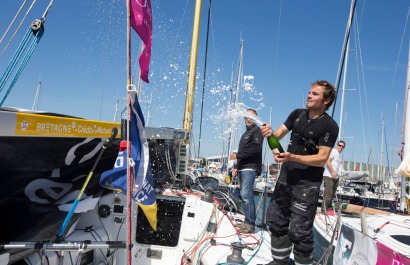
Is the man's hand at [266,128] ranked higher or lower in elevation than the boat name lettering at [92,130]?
higher

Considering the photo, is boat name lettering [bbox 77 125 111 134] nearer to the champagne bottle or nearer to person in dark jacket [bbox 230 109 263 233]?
the champagne bottle

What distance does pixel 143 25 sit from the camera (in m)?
2.48

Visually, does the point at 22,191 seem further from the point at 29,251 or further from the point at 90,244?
the point at 90,244

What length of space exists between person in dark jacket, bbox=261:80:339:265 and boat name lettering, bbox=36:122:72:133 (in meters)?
1.66

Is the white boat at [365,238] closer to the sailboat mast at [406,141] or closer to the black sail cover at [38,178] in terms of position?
the sailboat mast at [406,141]

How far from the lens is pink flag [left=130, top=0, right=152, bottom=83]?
7.81 feet

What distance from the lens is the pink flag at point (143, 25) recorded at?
93.7 inches

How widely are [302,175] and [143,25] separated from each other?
186 cm

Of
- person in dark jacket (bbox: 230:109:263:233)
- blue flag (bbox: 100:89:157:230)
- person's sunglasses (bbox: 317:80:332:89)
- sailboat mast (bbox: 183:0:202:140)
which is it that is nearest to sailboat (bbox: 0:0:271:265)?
person in dark jacket (bbox: 230:109:263:233)

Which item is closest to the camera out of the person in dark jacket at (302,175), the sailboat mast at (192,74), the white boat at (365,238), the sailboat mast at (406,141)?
the white boat at (365,238)

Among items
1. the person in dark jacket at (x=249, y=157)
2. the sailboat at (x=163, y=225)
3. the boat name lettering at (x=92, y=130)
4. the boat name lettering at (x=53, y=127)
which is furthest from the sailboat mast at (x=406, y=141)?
the boat name lettering at (x=53, y=127)

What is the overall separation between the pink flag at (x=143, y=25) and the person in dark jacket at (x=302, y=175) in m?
1.16

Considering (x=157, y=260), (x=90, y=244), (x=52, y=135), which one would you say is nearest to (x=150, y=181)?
(x=90, y=244)

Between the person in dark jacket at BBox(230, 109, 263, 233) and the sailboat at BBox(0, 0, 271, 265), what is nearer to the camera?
the sailboat at BBox(0, 0, 271, 265)
